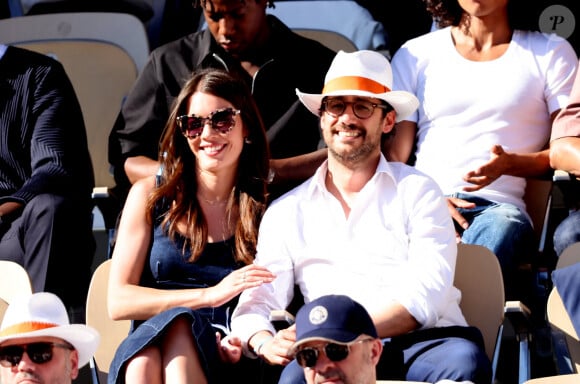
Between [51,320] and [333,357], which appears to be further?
[51,320]

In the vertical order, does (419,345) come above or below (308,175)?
below

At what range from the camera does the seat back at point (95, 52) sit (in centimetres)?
626

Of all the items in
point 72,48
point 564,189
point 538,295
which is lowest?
point 538,295

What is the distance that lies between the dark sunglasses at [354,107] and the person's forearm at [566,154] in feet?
2.66

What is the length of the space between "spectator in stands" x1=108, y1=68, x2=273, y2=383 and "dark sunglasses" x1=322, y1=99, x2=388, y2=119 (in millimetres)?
344

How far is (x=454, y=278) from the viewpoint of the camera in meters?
4.61

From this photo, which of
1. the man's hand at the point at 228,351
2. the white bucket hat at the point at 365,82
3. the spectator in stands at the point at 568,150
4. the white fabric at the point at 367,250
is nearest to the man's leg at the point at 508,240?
the spectator in stands at the point at 568,150

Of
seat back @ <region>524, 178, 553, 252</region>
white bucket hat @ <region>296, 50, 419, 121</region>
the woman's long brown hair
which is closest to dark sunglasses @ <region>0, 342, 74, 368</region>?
the woman's long brown hair

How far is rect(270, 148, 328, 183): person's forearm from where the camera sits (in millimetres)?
5152

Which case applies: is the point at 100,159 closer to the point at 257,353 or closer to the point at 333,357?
the point at 257,353

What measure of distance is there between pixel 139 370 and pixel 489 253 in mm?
1295

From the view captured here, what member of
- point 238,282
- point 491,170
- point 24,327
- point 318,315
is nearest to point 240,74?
point 491,170

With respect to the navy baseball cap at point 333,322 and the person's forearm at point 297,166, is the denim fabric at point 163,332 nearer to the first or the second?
the navy baseball cap at point 333,322

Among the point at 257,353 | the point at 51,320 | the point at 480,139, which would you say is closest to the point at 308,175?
the point at 480,139
